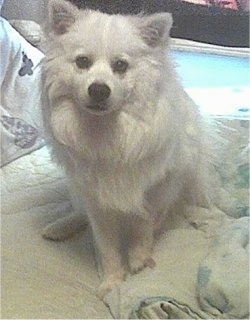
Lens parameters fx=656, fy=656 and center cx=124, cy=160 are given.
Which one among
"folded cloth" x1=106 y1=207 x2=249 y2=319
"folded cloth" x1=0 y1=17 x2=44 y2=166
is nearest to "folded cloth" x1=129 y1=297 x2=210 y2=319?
"folded cloth" x1=106 y1=207 x2=249 y2=319

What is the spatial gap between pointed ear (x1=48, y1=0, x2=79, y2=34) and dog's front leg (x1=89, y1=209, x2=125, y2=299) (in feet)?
1.43

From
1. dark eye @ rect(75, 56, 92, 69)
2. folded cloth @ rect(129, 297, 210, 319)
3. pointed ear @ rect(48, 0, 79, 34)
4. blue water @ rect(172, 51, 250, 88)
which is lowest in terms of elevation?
blue water @ rect(172, 51, 250, 88)

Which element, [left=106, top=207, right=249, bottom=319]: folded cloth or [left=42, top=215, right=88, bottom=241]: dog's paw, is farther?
[left=42, top=215, right=88, bottom=241]: dog's paw

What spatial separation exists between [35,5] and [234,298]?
1751mm

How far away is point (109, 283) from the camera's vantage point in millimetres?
1543

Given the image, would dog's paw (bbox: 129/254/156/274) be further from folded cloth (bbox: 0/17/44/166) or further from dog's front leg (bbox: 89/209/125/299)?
folded cloth (bbox: 0/17/44/166)

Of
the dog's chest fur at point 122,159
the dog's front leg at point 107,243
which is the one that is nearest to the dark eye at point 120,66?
the dog's chest fur at point 122,159

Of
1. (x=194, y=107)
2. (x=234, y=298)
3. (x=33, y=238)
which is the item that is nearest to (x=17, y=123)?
(x=33, y=238)

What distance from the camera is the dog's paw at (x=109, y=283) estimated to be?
59.9 inches

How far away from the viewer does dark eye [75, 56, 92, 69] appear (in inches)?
55.2

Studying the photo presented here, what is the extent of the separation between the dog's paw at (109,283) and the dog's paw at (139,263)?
3 cm

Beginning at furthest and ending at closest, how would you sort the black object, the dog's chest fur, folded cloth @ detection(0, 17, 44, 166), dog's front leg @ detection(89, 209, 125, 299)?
the black object
folded cloth @ detection(0, 17, 44, 166)
dog's front leg @ detection(89, 209, 125, 299)
the dog's chest fur

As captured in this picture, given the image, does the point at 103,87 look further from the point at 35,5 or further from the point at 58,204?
the point at 35,5

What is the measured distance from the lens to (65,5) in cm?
144
